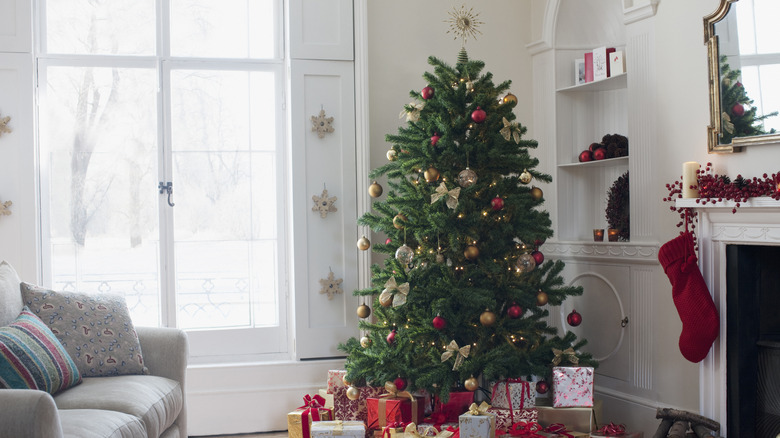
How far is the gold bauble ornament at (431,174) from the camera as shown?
10.5ft

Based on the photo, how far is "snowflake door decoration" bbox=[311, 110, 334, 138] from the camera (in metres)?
3.85

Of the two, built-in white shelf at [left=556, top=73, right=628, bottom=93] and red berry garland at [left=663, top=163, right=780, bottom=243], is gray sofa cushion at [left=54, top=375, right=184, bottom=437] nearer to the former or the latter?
red berry garland at [left=663, top=163, right=780, bottom=243]

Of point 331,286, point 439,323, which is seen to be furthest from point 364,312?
point 439,323

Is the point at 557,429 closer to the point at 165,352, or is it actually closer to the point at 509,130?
the point at 509,130

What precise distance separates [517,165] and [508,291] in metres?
0.62

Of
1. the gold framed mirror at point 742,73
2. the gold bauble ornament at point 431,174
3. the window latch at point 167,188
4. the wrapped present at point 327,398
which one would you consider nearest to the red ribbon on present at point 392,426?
the wrapped present at point 327,398

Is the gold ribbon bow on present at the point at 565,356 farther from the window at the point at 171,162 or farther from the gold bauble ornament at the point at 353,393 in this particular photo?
the window at the point at 171,162

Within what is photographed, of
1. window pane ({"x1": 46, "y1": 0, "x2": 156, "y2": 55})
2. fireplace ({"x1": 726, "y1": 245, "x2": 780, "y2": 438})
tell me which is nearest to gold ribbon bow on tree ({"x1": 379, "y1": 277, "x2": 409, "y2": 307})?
fireplace ({"x1": 726, "y1": 245, "x2": 780, "y2": 438})

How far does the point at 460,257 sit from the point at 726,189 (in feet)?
3.96

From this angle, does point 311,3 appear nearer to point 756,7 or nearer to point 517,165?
point 517,165

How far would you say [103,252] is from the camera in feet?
12.4

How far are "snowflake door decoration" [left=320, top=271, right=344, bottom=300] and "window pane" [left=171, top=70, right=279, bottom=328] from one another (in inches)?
12.8

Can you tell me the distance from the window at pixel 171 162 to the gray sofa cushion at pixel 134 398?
1057 mm

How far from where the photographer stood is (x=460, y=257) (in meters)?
3.26
